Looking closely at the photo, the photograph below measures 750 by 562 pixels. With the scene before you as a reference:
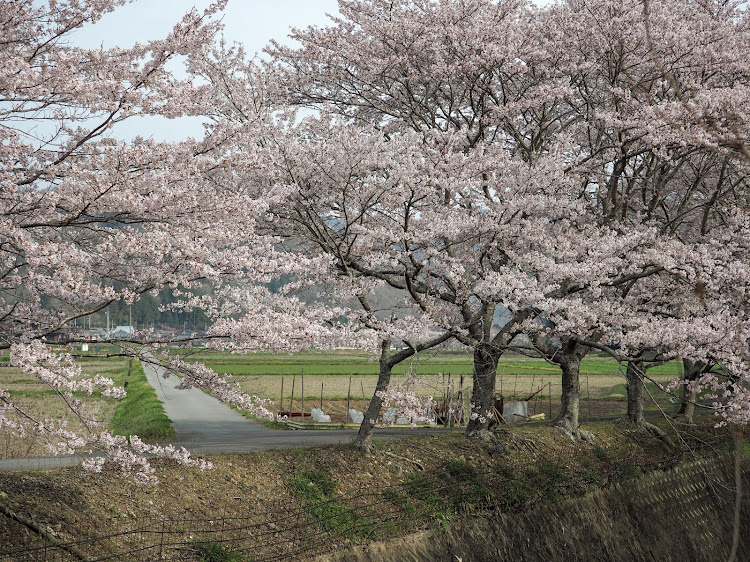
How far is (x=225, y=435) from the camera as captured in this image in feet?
67.2

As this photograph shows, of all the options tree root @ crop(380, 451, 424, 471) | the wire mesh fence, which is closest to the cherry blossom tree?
the wire mesh fence

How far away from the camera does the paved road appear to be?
14.0m

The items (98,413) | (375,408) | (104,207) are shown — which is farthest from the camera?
(98,413)

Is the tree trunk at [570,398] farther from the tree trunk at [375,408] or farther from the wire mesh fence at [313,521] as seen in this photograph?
the tree trunk at [375,408]

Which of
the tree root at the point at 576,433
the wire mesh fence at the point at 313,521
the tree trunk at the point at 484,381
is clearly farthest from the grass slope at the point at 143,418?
the tree root at the point at 576,433

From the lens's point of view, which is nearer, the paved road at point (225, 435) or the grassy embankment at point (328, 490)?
the grassy embankment at point (328, 490)

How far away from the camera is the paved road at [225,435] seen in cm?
1399

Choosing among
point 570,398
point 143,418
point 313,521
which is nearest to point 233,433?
point 143,418

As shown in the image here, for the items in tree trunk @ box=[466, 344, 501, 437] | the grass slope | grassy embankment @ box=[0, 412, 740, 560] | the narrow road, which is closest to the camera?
grassy embankment @ box=[0, 412, 740, 560]

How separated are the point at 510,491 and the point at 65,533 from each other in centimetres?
913

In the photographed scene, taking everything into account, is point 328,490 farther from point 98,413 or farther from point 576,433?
point 98,413

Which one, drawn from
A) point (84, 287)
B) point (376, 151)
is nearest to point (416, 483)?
point (376, 151)

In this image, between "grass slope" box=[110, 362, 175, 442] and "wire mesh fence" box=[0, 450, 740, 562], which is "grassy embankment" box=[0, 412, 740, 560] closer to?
"wire mesh fence" box=[0, 450, 740, 562]

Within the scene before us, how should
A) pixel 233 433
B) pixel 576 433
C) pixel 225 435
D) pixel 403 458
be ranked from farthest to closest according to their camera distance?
pixel 233 433
pixel 225 435
pixel 576 433
pixel 403 458
